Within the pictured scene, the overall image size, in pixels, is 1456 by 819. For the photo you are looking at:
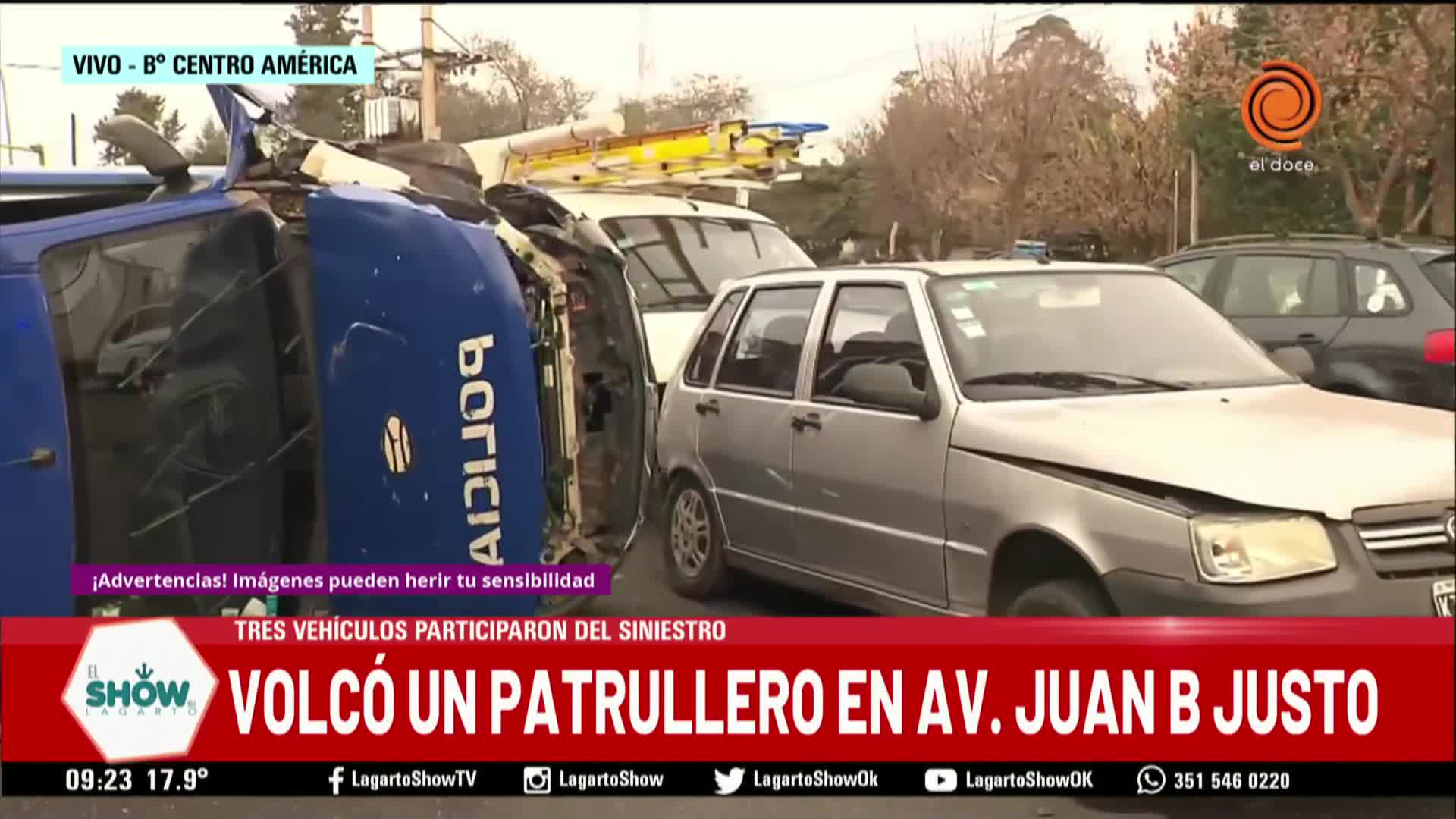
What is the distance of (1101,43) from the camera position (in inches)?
103

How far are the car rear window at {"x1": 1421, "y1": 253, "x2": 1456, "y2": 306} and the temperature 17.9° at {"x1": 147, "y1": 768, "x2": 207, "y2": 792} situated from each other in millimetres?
2595

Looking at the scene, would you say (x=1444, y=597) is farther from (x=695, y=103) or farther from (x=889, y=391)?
(x=695, y=103)

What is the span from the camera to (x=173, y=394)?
105 inches

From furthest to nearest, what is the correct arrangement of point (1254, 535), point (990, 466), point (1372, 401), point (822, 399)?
point (822, 399), point (990, 466), point (1372, 401), point (1254, 535)

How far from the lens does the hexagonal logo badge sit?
2.64 metres

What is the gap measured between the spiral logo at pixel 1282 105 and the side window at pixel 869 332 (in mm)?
802

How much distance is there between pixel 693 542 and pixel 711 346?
0.45 m

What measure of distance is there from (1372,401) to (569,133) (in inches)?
66.0

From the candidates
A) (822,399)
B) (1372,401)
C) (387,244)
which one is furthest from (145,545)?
(1372,401)

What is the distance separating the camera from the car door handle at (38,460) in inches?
99.3

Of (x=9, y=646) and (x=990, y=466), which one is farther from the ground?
(x=990, y=466)

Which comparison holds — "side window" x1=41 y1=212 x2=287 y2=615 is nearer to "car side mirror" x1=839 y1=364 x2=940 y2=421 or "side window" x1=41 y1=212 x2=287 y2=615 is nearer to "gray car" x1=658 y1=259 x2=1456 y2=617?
"gray car" x1=658 y1=259 x2=1456 y2=617

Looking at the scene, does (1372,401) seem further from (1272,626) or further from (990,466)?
(990,466)

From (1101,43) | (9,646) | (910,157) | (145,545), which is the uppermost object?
(1101,43)
